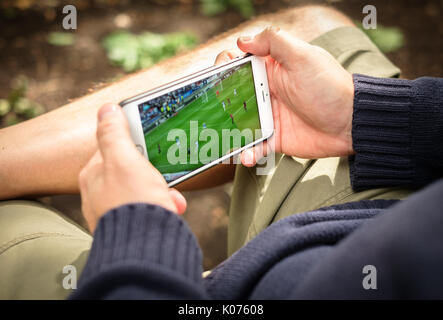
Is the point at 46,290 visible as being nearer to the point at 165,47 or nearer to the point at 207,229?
the point at 207,229

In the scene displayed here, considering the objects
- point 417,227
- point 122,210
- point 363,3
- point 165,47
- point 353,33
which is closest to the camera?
point 417,227

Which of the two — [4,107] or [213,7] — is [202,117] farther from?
[213,7]

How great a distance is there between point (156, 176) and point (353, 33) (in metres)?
0.99

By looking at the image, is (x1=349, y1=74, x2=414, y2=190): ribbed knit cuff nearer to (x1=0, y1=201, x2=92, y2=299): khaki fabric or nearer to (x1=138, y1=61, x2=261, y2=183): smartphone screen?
(x1=138, y1=61, x2=261, y2=183): smartphone screen

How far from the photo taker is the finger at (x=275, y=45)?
3.42 feet

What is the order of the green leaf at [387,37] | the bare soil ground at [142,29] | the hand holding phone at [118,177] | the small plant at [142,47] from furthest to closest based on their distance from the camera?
the green leaf at [387,37]
the small plant at [142,47]
the bare soil ground at [142,29]
the hand holding phone at [118,177]

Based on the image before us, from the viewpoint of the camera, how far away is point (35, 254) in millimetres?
901

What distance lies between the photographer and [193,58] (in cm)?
136

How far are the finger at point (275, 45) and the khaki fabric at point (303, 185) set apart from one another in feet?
0.94

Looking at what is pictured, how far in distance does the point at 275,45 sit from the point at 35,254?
865 millimetres

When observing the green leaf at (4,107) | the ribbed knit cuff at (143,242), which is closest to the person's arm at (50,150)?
the ribbed knit cuff at (143,242)

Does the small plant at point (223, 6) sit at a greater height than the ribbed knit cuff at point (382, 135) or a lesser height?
greater

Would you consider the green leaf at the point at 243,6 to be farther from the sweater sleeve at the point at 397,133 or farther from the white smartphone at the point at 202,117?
the sweater sleeve at the point at 397,133

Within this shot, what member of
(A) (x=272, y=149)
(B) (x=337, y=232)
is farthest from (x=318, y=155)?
(B) (x=337, y=232)
